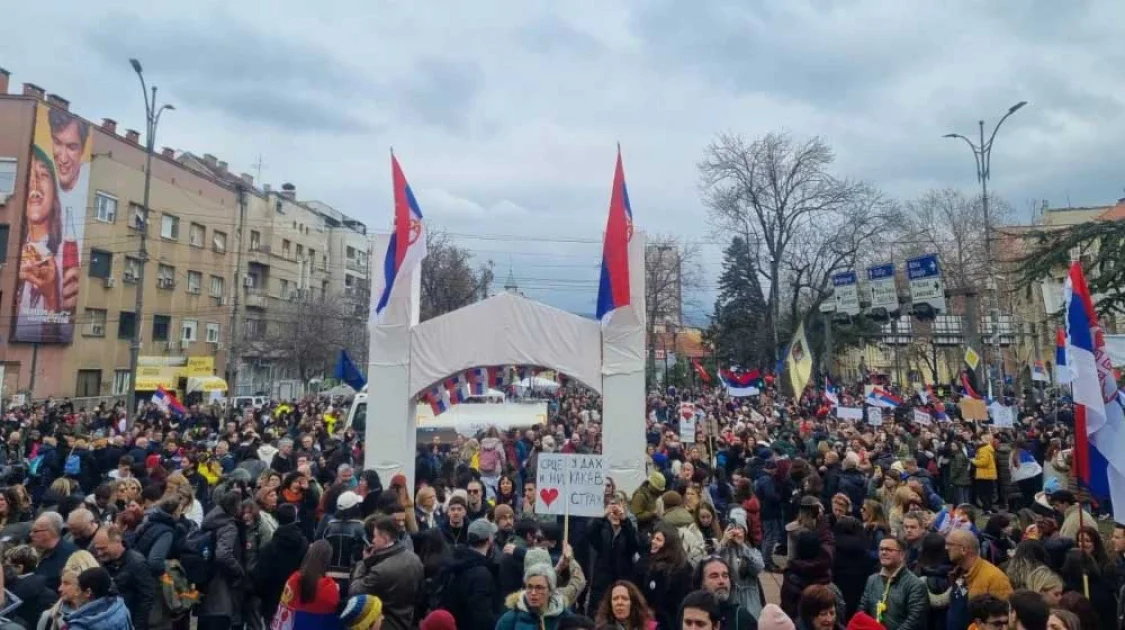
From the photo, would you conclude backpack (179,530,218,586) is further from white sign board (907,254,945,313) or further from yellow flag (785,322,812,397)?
white sign board (907,254,945,313)

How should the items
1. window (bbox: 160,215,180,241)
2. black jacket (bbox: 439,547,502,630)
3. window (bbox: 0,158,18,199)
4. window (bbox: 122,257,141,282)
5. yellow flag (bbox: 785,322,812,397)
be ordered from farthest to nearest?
window (bbox: 160,215,180,241) → window (bbox: 122,257,141,282) → window (bbox: 0,158,18,199) → yellow flag (bbox: 785,322,812,397) → black jacket (bbox: 439,547,502,630)

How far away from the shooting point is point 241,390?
4881cm

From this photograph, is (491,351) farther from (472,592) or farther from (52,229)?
(52,229)

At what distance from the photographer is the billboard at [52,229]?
3381 cm

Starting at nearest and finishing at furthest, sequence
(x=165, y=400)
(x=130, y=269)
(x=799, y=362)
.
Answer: (x=165, y=400) → (x=799, y=362) → (x=130, y=269)

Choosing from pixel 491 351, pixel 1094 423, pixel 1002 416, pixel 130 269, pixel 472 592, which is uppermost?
pixel 130 269

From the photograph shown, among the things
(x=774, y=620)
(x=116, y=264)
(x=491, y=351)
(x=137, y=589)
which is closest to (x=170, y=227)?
(x=116, y=264)

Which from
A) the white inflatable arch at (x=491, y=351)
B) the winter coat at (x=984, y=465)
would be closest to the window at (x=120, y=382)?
the white inflatable arch at (x=491, y=351)

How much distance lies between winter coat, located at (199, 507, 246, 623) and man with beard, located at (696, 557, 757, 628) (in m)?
3.73

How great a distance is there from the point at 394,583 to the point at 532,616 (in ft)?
3.67

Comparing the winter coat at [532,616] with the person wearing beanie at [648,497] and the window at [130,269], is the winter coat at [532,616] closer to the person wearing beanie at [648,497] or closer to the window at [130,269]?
the person wearing beanie at [648,497]

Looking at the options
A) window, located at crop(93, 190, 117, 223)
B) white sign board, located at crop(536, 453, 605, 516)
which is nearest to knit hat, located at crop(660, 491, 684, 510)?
white sign board, located at crop(536, 453, 605, 516)

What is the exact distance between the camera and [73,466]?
11.4 metres

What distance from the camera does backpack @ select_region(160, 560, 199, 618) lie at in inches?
225
